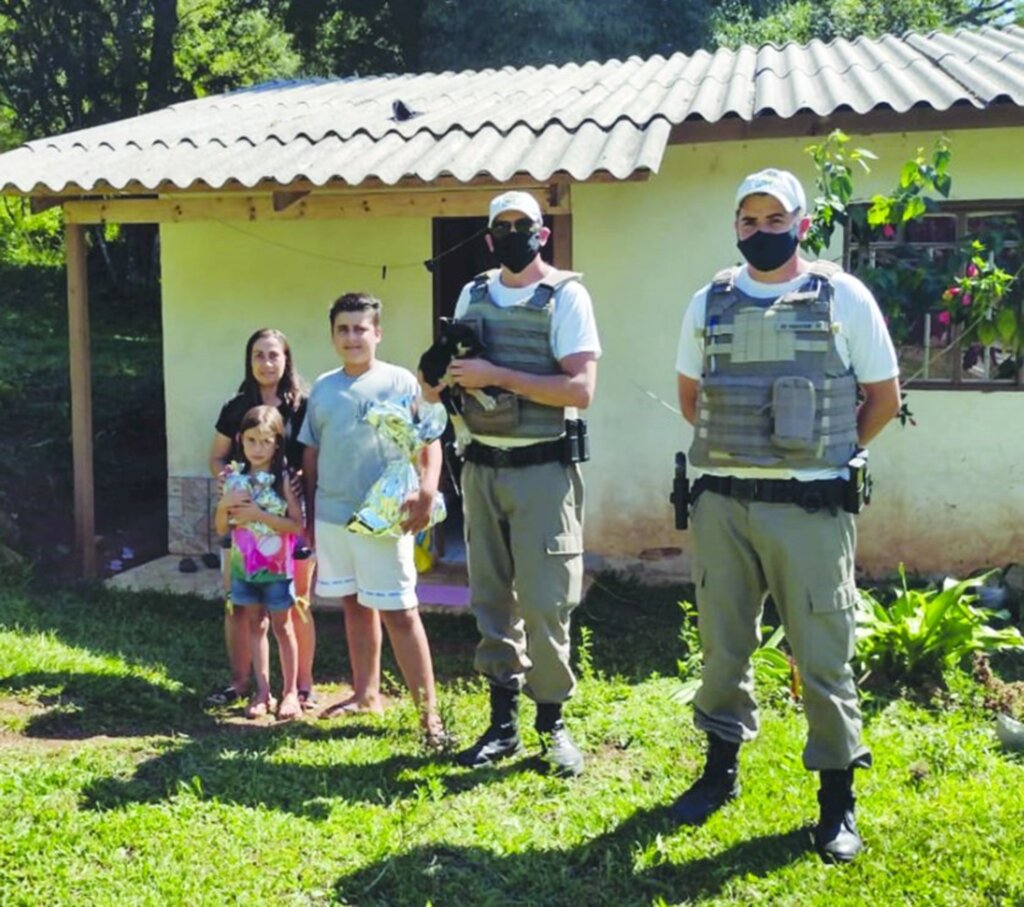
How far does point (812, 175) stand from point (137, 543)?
516 cm

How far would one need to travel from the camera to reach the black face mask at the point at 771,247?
329cm

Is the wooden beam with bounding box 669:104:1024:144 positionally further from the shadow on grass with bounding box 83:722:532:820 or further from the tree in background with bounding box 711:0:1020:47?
the tree in background with bounding box 711:0:1020:47

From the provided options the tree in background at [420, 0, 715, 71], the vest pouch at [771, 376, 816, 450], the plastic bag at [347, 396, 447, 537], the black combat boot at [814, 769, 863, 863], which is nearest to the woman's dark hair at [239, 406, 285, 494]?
the plastic bag at [347, 396, 447, 537]

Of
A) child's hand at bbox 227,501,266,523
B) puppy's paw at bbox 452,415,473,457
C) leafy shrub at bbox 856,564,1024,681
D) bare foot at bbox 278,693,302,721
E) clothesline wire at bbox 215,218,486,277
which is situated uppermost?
clothesline wire at bbox 215,218,486,277

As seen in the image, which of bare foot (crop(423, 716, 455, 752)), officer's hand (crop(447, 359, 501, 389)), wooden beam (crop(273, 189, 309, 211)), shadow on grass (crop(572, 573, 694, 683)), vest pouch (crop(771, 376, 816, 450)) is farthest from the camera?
wooden beam (crop(273, 189, 309, 211))

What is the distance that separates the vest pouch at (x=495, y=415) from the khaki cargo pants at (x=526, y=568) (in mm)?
134

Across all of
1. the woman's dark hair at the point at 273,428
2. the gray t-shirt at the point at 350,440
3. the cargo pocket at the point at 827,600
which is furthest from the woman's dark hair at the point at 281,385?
the cargo pocket at the point at 827,600

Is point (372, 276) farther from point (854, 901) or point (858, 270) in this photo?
point (854, 901)

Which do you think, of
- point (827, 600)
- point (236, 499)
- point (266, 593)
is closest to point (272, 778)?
point (266, 593)

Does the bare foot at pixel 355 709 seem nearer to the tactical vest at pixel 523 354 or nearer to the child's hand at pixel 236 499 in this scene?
the child's hand at pixel 236 499

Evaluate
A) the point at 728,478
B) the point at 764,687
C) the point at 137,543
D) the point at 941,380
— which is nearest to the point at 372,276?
the point at 137,543

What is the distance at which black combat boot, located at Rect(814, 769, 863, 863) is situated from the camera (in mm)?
3346

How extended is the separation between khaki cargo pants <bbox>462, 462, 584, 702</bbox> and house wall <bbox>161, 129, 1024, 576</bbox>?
129 inches

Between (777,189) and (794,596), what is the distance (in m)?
1.15
